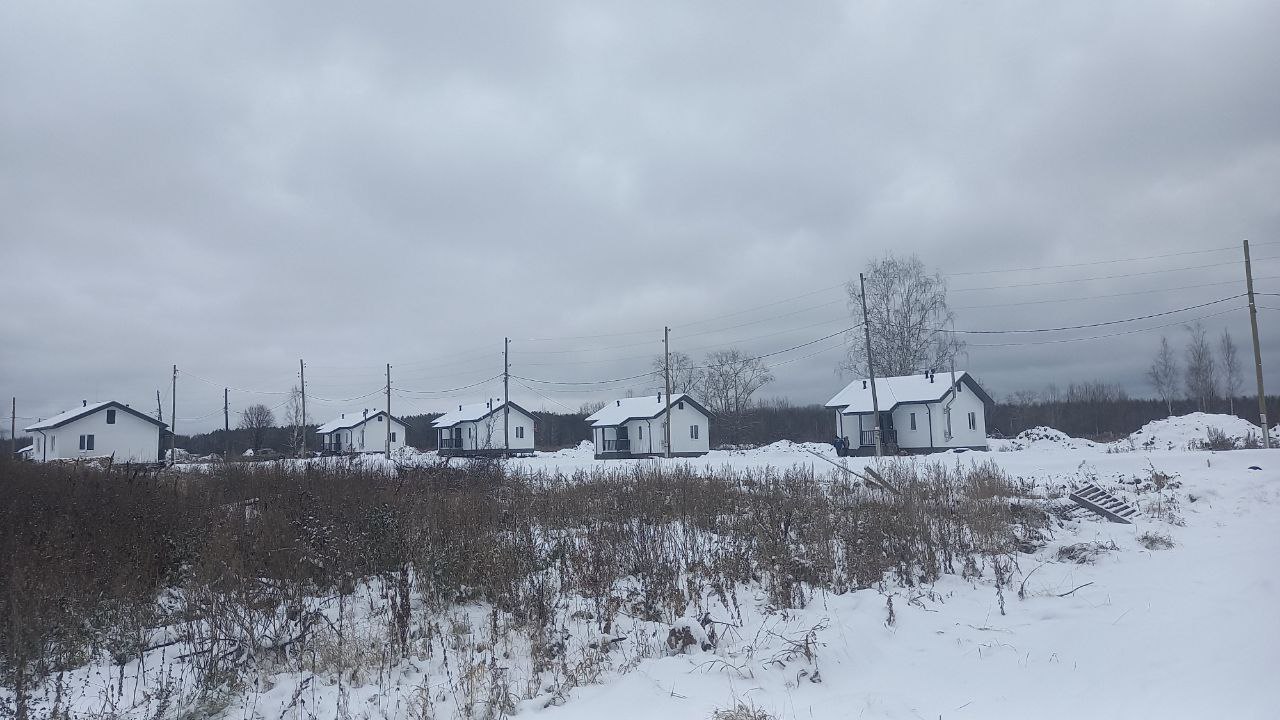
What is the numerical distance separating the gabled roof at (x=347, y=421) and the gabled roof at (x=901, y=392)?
45.3m

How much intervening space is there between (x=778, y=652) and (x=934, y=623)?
1963 mm

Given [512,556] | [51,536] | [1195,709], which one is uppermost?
[51,536]

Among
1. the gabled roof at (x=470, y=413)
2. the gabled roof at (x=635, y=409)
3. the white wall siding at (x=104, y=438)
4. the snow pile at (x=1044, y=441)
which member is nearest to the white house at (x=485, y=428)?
the gabled roof at (x=470, y=413)

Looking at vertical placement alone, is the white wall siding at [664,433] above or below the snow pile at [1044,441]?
above

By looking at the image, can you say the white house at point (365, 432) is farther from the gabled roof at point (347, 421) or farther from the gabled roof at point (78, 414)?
the gabled roof at point (78, 414)

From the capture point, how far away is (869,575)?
8.33m

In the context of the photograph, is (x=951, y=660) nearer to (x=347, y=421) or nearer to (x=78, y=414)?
(x=78, y=414)

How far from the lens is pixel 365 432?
67.5 m

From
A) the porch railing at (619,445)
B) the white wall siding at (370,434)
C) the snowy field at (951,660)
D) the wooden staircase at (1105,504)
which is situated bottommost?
the snowy field at (951,660)

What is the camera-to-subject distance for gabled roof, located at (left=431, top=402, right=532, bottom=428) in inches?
2335

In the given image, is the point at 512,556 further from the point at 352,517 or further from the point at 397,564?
the point at 352,517

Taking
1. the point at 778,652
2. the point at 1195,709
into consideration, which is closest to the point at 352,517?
the point at 778,652

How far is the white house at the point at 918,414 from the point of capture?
3756 centimetres

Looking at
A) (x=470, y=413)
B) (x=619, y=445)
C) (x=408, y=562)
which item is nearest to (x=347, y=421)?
(x=470, y=413)
